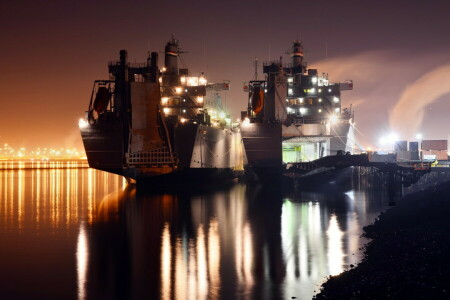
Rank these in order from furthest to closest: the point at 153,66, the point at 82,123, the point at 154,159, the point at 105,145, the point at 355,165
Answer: the point at 154,159
the point at 153,66
the point at 82,123
the point at 105,145
the point at 355,165

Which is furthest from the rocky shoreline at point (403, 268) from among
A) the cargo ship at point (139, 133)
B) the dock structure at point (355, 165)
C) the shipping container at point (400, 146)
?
the shipping container at point (400, 146)

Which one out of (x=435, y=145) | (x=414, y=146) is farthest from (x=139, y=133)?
(x=435, y=145)

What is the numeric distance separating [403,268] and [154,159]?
132 ft

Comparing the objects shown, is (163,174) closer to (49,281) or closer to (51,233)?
(51,233)

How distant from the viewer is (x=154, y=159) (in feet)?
181

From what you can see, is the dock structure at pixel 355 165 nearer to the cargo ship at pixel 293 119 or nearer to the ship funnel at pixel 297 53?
the cargo ship at pixel 293 119

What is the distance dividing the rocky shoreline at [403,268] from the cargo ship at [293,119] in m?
33.1

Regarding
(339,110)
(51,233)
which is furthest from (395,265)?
(339,110)

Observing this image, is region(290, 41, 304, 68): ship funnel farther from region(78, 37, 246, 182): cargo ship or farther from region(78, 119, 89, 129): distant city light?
region(78, 119, 89, 129): distant city light

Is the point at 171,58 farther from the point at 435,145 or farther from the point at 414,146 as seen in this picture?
the point at 435,145

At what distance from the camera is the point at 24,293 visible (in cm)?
1772

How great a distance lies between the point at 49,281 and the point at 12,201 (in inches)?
1410

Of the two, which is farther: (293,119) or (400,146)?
(400,146)

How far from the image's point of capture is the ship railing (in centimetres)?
5453
